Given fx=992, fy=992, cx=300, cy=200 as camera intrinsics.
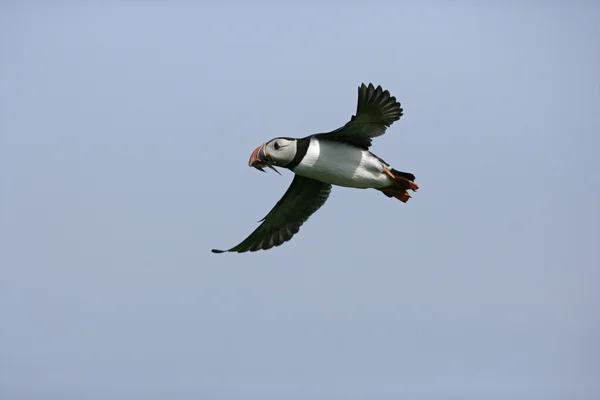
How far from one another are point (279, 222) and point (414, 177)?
2564 millimetres

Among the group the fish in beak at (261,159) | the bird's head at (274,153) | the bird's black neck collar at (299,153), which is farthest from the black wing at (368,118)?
the fish in beak at (261,159)

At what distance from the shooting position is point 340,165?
563 inches

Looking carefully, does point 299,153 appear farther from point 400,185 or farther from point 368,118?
point 400,185

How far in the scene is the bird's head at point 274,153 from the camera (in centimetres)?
1418

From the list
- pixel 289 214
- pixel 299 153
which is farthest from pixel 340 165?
pixel 289 214

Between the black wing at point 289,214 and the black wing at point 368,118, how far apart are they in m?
1.46

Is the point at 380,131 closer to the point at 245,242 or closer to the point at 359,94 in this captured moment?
the point at 359,94

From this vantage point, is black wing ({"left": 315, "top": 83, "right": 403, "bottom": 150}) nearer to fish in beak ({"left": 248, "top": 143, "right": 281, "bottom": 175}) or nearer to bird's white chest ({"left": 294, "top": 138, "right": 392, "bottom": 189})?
bird's white chest ({"left": 294, "top": 138, "right": 392, "bottom": 189})

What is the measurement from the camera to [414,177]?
48.3 feet

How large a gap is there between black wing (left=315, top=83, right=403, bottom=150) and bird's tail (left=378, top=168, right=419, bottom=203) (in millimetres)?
562

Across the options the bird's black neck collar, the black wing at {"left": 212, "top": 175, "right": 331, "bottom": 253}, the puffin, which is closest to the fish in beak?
the puffin

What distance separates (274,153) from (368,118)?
144cm

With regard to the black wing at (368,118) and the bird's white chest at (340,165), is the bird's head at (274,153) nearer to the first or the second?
the bird's white chest at (340,165)

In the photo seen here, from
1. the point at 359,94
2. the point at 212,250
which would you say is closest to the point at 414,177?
the point at 359,94
